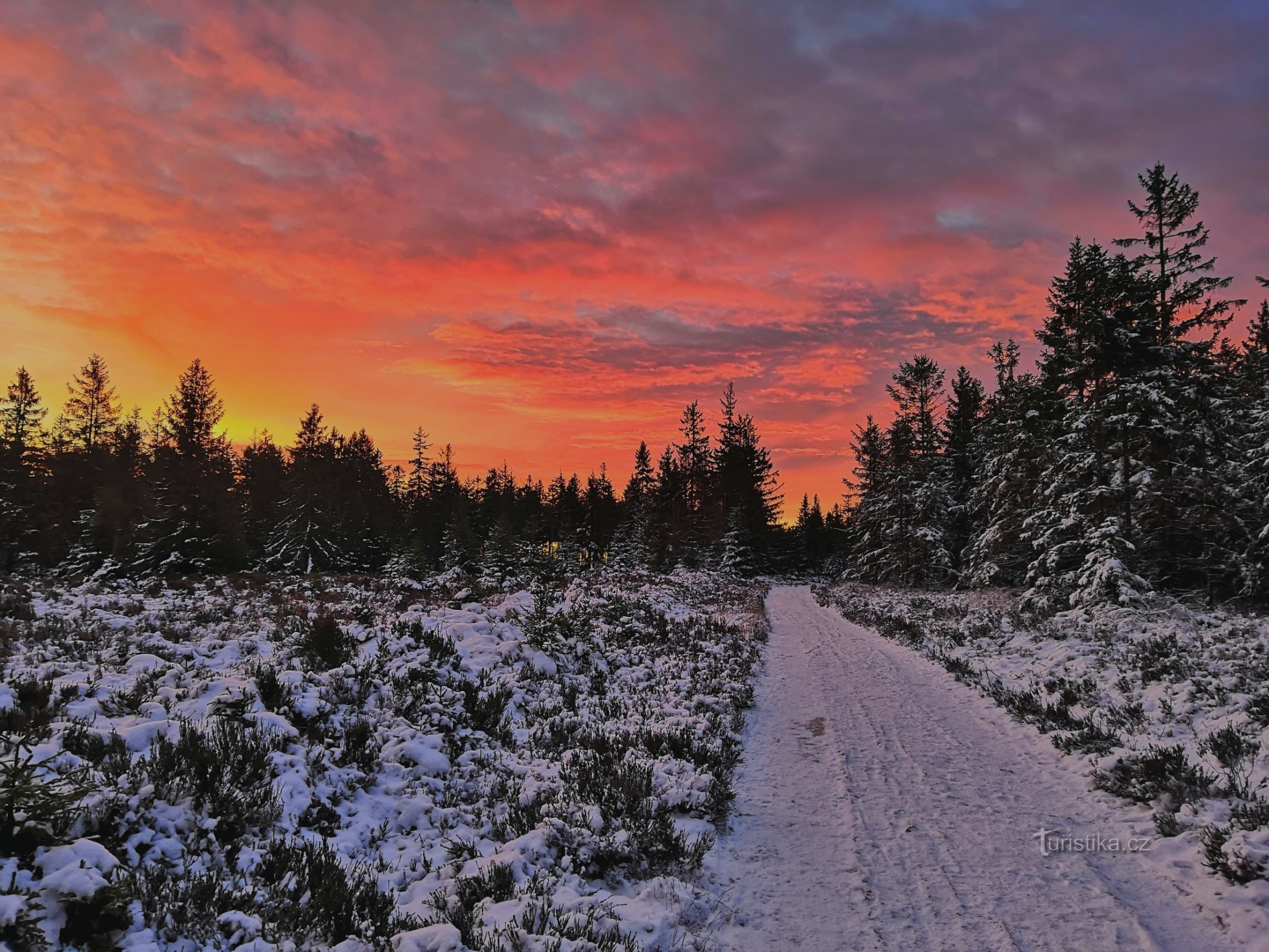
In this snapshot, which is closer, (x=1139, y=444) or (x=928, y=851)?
(x=928, y=851)

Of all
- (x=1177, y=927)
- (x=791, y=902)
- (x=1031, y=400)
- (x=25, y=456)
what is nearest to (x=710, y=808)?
(x=791, y=902)

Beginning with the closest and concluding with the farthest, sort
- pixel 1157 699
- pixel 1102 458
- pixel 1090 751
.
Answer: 1. pixel 1090 751
2. pixel 1157 699
3. pixel 1102 458

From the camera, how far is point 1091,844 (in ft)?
17.2

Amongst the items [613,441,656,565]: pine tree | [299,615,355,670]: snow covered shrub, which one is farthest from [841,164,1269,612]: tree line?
[613,441,656,565]: pine tree

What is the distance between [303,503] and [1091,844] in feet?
116

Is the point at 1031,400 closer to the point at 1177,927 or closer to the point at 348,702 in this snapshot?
the point at 1177,927

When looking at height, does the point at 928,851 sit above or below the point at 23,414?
below

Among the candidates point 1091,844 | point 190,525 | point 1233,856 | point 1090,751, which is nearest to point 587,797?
point 1091,844

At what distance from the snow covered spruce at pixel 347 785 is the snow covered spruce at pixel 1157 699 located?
427 cm

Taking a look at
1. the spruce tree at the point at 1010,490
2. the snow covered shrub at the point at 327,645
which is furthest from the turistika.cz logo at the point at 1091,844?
the spruce tree at the point at 1010,490

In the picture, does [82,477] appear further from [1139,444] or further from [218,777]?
[1139,444]

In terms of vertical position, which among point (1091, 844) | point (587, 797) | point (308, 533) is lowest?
point (1091, 844)

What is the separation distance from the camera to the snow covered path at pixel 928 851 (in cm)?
407

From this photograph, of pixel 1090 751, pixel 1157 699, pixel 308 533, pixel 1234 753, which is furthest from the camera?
pixel 308 533
